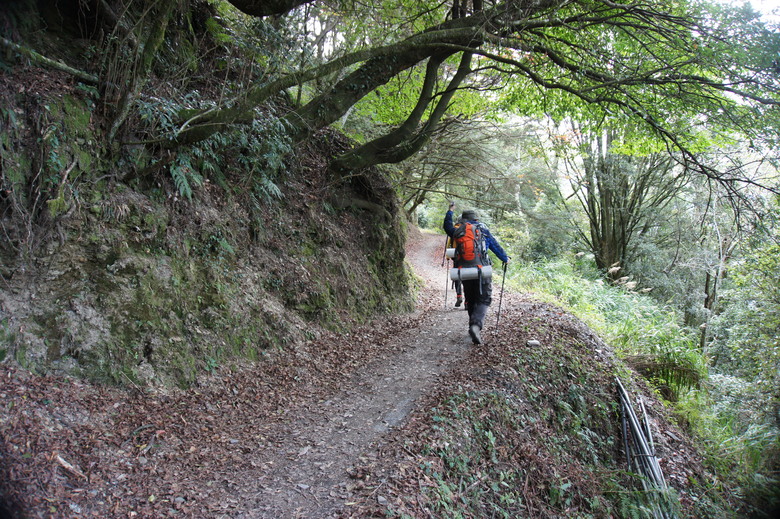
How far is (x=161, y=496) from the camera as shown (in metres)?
3.47

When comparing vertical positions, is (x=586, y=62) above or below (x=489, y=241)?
above

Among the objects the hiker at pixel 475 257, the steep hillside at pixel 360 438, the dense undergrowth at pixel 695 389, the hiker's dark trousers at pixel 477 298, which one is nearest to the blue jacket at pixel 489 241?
the hiker at pixel 475 257

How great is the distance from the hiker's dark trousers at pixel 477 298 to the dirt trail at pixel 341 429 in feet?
1.96

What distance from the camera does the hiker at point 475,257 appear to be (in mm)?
7619

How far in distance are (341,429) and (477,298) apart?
3.81 m

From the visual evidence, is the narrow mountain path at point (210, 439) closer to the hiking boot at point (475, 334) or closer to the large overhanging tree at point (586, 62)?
the hiking boot at point (475, 334)

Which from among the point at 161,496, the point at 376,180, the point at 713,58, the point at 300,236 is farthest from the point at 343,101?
the point at 161,496

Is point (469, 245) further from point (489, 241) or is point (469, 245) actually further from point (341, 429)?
point (341, 429)

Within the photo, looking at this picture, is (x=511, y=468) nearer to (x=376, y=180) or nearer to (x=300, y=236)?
(x=300, y=236)

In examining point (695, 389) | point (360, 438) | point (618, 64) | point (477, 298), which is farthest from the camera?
point (695, 389)

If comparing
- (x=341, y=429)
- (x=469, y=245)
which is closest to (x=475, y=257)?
(x=469, y=245)

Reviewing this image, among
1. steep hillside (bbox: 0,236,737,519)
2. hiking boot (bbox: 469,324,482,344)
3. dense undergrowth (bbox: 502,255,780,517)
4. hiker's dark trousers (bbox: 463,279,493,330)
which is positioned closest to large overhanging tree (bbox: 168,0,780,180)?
steep hillside (bbox: 0,236,737,519)

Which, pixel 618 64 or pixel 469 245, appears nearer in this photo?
pixel 618 64

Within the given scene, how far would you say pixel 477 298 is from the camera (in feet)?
25.4
